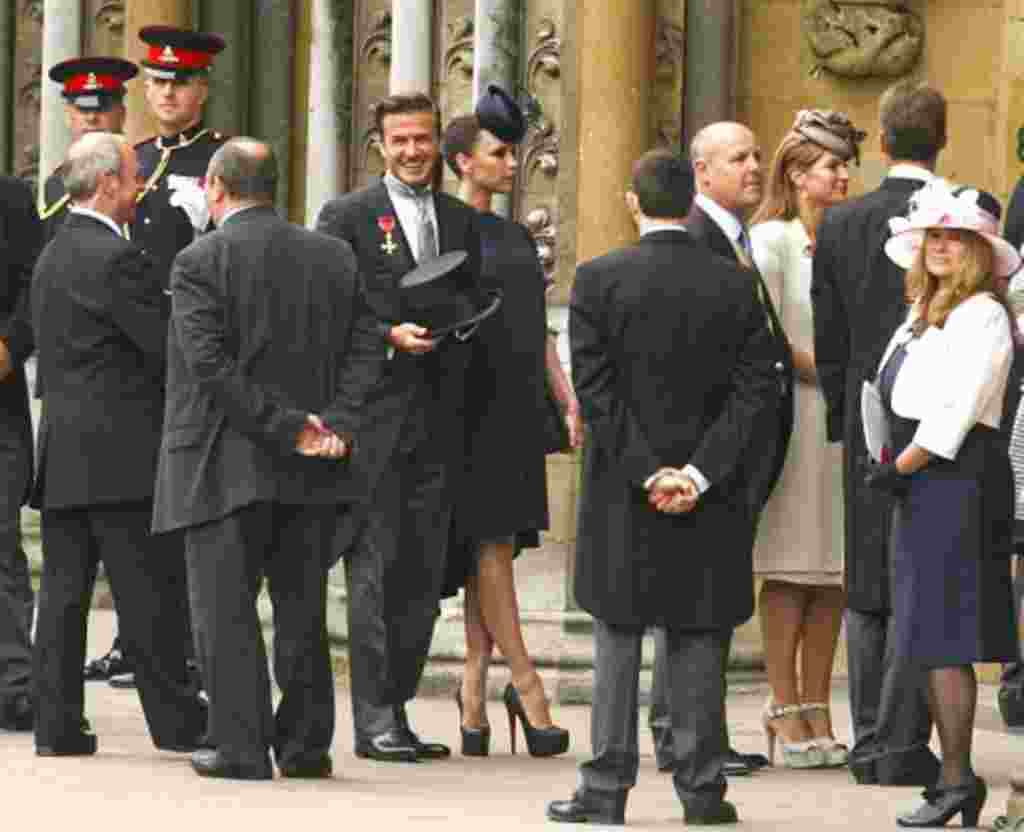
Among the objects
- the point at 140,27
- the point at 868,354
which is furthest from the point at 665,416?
the point at 140,27

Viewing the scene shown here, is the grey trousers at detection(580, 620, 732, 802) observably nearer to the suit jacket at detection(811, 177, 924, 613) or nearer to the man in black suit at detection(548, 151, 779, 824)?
the man in black suit at detection(548, 151, 779, 824)

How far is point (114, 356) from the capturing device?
1191 centimetres

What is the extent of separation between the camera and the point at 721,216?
11.7 m

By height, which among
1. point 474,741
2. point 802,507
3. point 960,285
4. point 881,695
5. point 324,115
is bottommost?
point 474,741

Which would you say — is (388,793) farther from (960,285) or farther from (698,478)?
(960,285)

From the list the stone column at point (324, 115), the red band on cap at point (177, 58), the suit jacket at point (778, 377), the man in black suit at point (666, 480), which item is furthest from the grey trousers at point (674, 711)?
the stone column at point (324, 115)

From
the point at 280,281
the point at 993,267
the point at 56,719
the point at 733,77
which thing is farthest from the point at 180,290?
the point at 733,77

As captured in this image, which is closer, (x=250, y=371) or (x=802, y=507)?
(x=250, y=371)

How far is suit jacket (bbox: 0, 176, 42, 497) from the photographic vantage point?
1269 centimetres

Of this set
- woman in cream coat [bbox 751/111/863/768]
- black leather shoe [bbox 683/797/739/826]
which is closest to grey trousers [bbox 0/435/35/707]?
woman in cream coat [bbox 751/111/863/768]

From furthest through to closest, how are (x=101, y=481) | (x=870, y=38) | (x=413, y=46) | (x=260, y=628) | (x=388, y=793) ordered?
(x=413, y=46)
(x=870, y=38)
(x=101, y=481)
(x=260, y=628)
(x=388, y=793)

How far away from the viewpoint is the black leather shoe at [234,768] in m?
11.4

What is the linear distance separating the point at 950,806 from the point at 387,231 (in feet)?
8.78

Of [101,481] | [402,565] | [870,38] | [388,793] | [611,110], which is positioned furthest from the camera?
[870,38]
